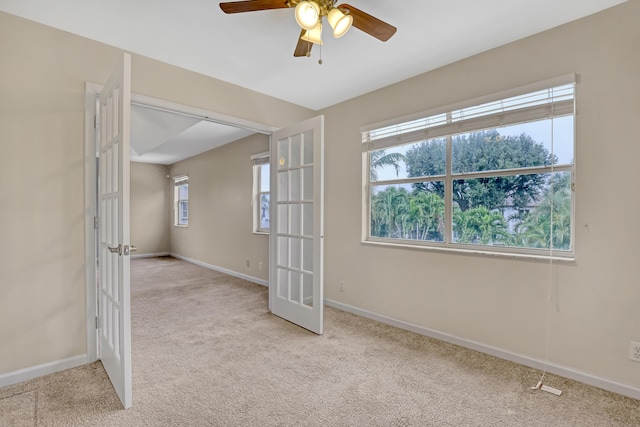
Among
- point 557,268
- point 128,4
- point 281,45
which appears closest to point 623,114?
point 557,268

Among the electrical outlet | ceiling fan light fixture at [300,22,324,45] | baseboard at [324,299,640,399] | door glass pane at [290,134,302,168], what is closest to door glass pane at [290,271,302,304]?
baseboard at [324,299,640,399]

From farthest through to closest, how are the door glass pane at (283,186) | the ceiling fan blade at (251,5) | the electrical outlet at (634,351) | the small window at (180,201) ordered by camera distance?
the small window at (180,201)
the door glass pane at (283,186)
the electrical outlet at (634,351)
the ceiling fan blade at (251,5)

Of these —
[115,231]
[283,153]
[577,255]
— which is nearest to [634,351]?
[577,255]

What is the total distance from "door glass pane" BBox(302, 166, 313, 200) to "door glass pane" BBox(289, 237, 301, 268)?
48cm

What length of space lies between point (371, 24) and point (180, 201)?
23.9 ft

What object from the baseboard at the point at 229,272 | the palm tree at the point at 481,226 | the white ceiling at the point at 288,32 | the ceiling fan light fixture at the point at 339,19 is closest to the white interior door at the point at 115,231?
the white ceiling at the point at 288,32

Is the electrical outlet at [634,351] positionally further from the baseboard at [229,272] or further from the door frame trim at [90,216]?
the baseboard at [229,272]

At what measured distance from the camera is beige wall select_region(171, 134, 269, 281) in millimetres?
5242

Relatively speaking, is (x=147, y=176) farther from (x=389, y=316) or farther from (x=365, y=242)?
(x=389, y=316)

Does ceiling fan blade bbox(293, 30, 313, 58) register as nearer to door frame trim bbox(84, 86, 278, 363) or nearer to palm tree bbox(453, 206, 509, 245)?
door frame trim bbox(84, 86, 278, 363)

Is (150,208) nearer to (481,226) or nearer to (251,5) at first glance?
(251,5)

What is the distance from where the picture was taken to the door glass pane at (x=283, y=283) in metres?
3.39

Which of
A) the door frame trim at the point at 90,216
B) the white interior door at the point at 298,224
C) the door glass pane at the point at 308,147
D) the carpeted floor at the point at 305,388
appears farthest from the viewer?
the door glass pane at the point at 308,147

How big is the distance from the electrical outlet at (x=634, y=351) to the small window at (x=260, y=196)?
14.3ft
